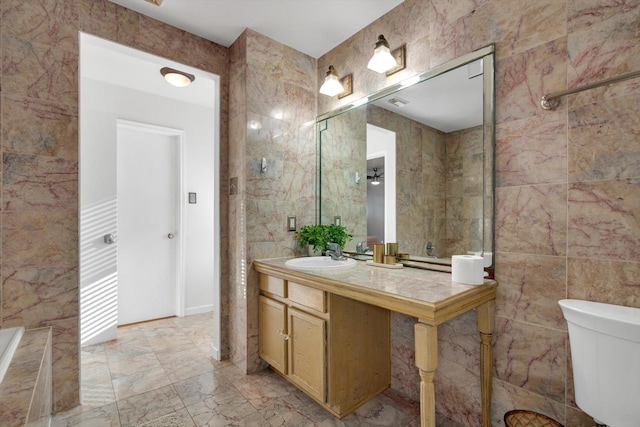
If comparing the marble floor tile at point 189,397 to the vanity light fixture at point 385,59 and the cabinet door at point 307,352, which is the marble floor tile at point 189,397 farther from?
the vanity light fixture at point 385,59

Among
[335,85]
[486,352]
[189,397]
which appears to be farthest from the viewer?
[335,85]

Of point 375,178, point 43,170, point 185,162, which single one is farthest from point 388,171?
point 185,162

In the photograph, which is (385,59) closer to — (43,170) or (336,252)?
(336,252)

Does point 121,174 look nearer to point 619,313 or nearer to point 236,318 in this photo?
point 236,318

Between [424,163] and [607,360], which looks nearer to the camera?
[607,360]

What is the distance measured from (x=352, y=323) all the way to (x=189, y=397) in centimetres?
115

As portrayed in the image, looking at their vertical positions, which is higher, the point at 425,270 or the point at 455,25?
the point at 455,25

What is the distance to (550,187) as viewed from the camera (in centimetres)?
136

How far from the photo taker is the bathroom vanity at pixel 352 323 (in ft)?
4.09

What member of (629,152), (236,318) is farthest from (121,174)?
(629,152)

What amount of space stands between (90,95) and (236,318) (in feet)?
8.00

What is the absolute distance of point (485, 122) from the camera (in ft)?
5.13

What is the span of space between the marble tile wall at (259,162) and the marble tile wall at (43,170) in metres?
0.94

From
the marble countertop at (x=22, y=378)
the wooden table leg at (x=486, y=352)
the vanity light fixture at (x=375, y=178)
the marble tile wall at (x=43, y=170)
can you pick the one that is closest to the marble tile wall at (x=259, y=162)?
the vanity light fixture at (x=375, y=178)
